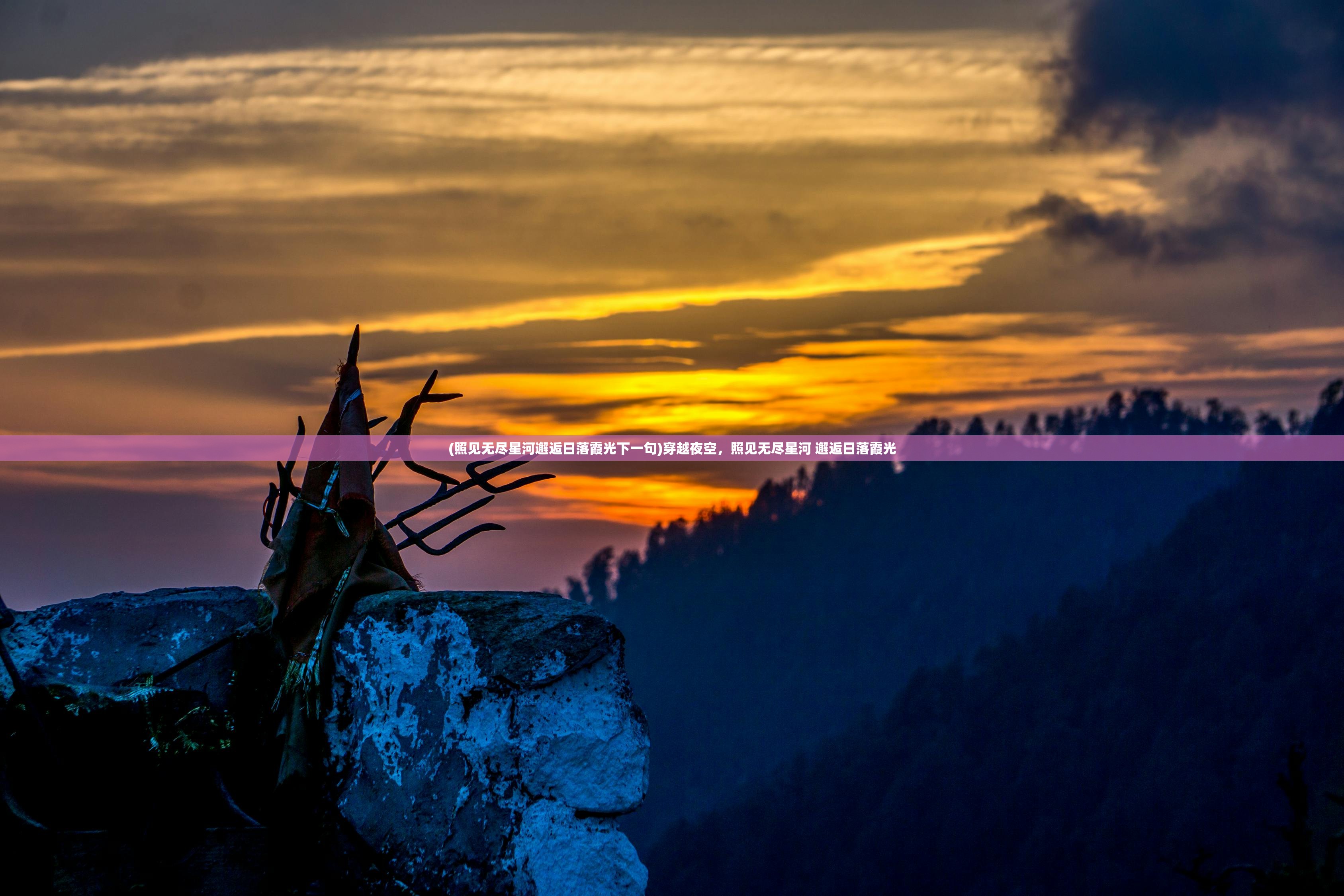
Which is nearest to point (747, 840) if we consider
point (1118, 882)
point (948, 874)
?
point (948, 874)

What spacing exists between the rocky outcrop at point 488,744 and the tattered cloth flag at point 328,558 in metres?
0.18

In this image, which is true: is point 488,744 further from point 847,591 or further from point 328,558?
point 847,591

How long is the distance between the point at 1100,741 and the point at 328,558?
9094 centimetres

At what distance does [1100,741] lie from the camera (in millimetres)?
89000

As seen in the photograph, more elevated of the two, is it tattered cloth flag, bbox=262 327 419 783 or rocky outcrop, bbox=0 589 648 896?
tattered cloth flag, bbox=262 327 419 783

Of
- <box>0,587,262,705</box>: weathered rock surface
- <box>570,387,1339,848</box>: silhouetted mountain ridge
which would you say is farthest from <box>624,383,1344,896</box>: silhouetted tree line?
<box>0,587,262,705</box>: weathered rock surface

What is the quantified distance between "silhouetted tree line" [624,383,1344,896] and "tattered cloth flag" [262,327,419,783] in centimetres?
7192

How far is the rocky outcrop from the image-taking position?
4688 mm

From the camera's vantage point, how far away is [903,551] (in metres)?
117

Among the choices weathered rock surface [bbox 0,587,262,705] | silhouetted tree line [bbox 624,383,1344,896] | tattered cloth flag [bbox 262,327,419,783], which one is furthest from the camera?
silhouetted tree line [bbox 624,383,1344,896]

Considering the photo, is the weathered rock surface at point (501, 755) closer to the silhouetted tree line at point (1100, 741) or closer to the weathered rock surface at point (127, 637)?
the weathered rock surface at point (127, 637)

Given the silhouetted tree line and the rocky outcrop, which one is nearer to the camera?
the rocky outcrop

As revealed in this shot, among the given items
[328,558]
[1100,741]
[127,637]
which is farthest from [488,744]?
[1100,741]

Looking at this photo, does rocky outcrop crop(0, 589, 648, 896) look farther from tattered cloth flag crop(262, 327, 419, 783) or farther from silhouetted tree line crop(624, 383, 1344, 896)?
silhouetted tree line crop(624, 383, 1344, 896)
